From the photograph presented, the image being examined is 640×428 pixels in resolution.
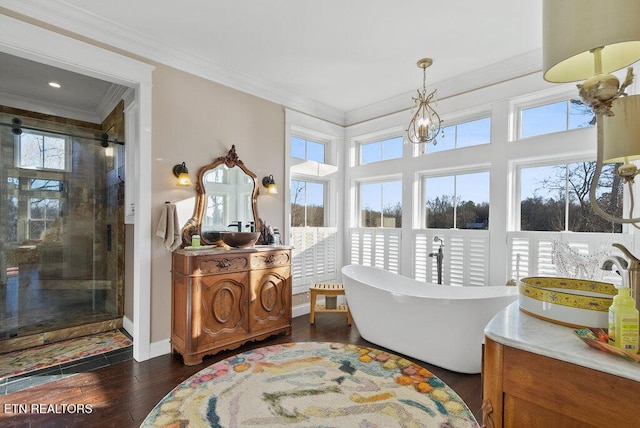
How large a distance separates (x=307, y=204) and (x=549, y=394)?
3.62 metres

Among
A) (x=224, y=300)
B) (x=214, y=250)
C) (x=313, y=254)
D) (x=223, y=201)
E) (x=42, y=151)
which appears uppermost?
(x=42, y=151)

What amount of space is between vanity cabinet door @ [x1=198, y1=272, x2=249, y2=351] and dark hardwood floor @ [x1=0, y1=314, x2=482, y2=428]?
17 centimetres

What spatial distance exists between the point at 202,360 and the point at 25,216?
2.74 meters

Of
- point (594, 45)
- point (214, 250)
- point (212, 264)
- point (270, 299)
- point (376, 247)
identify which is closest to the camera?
point (594, 45)

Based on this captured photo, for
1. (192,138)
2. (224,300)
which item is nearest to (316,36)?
(192,138)

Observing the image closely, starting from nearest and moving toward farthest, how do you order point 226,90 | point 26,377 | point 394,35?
point 26,377 → point 394,35 → point 226,90

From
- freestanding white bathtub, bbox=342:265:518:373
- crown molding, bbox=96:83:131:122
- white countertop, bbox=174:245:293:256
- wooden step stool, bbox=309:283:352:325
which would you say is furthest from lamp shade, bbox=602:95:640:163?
crown molding, bbox=96:83:131:122

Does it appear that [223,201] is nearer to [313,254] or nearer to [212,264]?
[212,264]

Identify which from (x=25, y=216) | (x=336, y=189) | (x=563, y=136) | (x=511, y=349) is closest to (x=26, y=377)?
(x=25, y=216)

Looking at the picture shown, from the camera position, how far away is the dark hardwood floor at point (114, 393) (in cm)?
196

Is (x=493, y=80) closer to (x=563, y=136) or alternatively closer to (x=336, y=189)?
(x=563, y=136)

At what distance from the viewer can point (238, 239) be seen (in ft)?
10.2

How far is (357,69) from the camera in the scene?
129 inches

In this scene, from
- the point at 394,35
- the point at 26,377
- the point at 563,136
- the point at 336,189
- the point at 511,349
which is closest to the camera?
the point at 511,349
